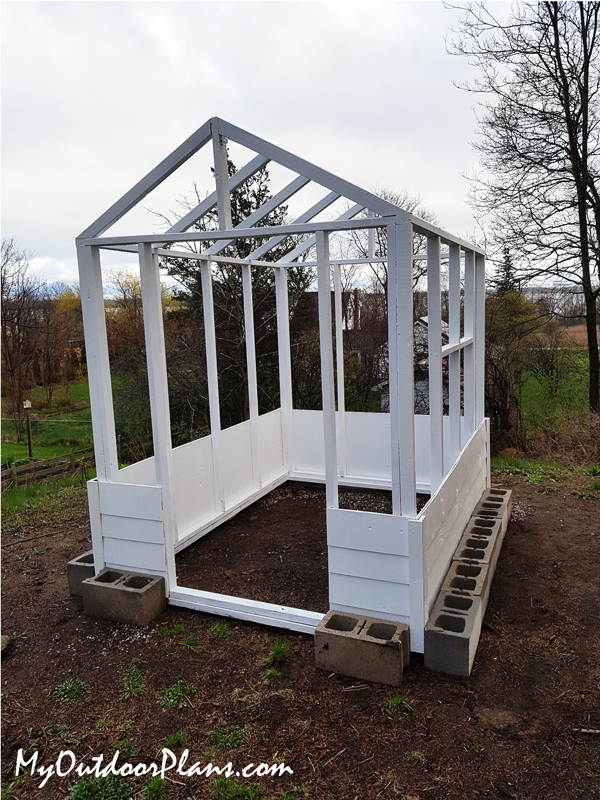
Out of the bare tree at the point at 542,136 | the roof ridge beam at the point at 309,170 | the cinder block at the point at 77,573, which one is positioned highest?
the bare tree at the point at 542,136

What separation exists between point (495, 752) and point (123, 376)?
8.37 m

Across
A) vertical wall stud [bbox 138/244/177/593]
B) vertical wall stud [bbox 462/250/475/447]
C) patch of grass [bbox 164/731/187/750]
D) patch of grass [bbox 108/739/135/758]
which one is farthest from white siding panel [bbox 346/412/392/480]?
patch of grass [bbox 108/739/135/758]

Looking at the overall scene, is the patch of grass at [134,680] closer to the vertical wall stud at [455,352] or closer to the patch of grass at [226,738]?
the patch of grass at [226,738]

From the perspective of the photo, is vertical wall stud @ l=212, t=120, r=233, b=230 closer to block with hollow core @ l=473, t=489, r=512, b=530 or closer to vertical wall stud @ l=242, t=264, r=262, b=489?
vertical wall stud @ l=242, t=264, r=262, b=489

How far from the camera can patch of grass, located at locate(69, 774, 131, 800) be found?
2.51 meters

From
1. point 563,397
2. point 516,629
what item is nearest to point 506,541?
point 516,629

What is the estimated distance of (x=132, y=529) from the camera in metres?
4.04

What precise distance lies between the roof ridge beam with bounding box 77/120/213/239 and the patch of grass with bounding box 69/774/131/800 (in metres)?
3.12

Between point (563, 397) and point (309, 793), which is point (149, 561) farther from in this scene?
point (563, 397)

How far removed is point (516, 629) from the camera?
370 cm

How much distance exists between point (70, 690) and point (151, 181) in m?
3.04

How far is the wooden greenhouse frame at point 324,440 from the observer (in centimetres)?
330

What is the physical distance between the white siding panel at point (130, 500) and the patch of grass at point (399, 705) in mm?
1849

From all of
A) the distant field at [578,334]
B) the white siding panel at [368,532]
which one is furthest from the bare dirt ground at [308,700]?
the distant field at [578,334]
